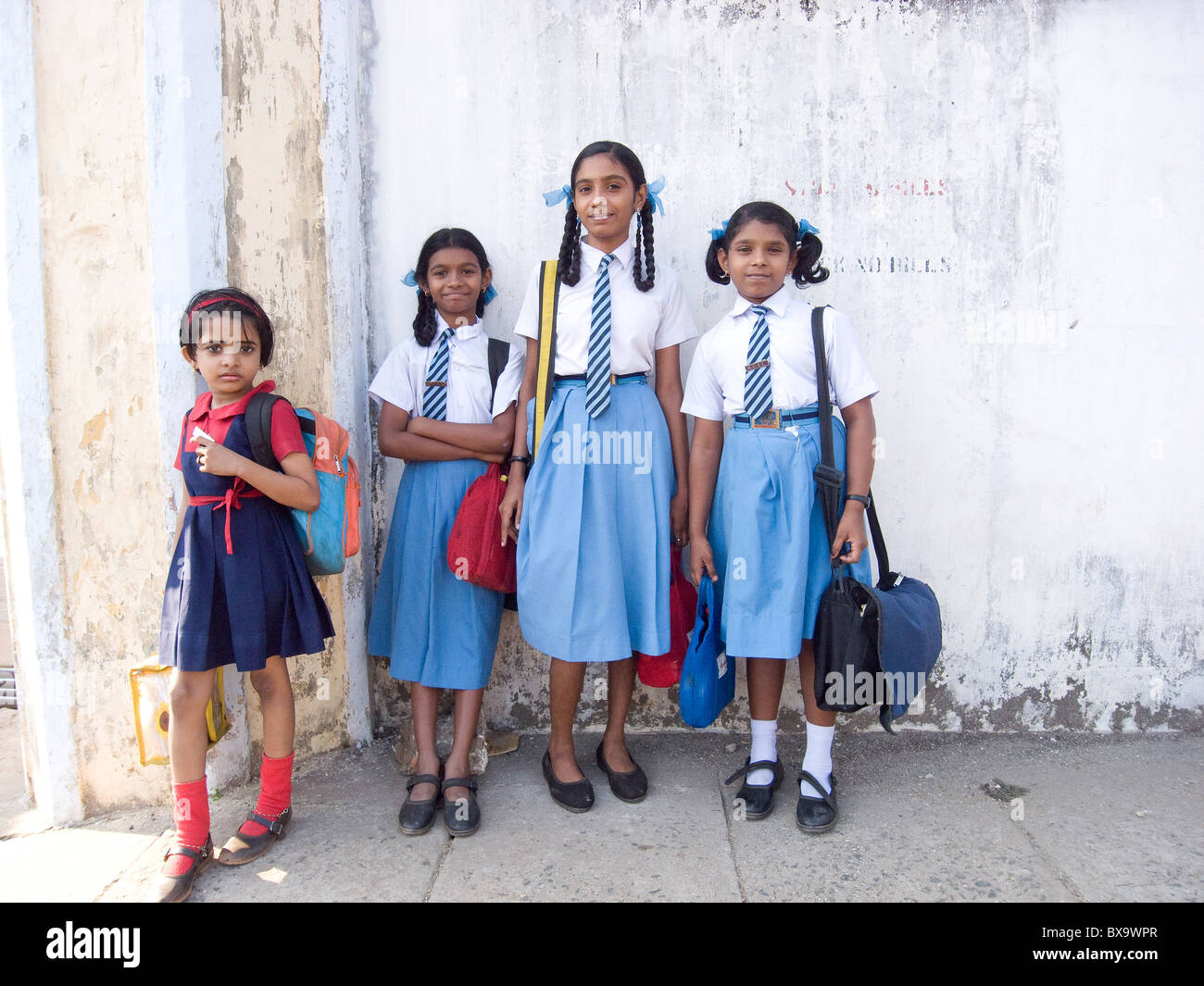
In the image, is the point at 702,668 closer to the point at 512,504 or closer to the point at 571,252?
the point at 512,504

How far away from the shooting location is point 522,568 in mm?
2742

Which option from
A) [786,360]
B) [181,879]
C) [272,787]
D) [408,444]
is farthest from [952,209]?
[181,879]

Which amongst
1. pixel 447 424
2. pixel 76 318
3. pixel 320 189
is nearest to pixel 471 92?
pixel 320 189

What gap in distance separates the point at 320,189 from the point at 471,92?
67 cm

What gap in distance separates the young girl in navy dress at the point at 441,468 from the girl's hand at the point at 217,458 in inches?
25.0

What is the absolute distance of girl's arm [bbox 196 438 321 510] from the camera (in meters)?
2.31

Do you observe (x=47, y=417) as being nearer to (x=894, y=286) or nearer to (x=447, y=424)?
(x=447, y=424)

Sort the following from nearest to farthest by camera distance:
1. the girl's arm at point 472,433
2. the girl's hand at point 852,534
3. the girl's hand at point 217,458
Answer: the girl's hand at point 217,458 → the girl's hand at point 852,534 → the girl's arm at point 472,433

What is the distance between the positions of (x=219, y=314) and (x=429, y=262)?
0.73 m

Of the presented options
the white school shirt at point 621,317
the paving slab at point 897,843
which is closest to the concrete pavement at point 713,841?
the paving slab at point 897,843

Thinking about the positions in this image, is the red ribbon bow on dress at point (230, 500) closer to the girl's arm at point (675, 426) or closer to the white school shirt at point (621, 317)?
the white school shirt at point (621, 317)

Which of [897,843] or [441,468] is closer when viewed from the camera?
[897,843]

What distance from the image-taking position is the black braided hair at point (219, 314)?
244cm

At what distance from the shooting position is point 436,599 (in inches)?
114
